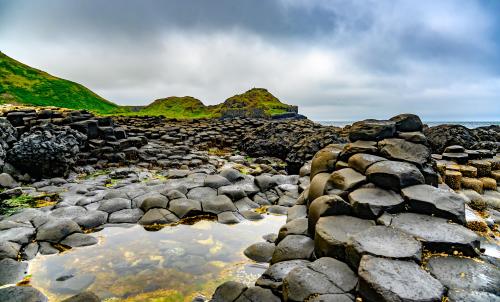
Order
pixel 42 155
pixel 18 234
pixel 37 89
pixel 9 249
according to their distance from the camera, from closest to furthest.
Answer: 1. pixel 9 249
2. pixel 18 234
3. pixel 42 155
4. pixel 37 89

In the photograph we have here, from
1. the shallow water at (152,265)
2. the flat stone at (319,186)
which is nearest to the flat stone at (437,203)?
the flat stone at (319,186)

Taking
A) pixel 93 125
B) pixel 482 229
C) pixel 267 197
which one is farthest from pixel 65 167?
pixel 482 229

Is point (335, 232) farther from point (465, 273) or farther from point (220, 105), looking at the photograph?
point (220, 105)

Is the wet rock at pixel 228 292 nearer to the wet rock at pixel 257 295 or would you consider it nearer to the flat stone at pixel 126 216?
the wet rock at pixel 257 295

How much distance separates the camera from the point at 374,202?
19.2 ft

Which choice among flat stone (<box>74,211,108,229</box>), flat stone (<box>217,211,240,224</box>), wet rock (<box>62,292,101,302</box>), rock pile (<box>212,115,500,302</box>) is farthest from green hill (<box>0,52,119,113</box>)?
rock pile (<box>212,115,500,302</box>)

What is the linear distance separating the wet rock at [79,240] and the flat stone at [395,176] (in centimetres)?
672

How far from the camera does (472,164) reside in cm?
1127

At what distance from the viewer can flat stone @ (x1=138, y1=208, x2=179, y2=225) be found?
28.6 ft

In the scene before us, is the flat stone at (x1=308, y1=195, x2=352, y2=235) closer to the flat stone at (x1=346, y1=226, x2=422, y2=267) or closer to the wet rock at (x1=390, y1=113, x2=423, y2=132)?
the flat stone at (x1=346, y1=226, x2=422, y2=267)

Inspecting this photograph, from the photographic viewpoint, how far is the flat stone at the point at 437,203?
5354mm

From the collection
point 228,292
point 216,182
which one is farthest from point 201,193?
point 228,292

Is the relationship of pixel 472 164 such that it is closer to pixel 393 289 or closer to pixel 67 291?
pixel 393 289

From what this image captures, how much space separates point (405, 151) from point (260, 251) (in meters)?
4.13
